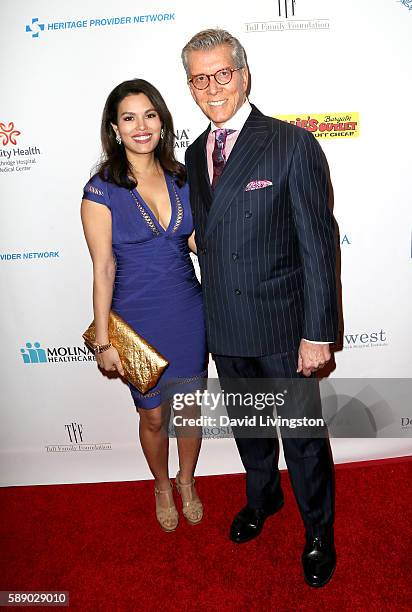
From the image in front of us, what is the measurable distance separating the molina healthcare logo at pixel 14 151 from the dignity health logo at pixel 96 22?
1.52ft

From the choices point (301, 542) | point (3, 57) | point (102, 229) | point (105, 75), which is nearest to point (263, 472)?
point (301, 542)

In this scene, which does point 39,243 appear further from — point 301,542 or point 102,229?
point 301,542

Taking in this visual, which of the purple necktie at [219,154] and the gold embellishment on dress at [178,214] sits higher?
the purple necktie at [219,154]

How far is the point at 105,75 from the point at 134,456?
2.15 m

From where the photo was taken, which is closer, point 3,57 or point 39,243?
point 3,57

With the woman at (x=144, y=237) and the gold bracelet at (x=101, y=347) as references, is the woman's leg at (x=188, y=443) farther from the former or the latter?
the gold bracelet at (x=101, y=347)

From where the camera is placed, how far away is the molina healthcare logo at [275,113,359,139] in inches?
102

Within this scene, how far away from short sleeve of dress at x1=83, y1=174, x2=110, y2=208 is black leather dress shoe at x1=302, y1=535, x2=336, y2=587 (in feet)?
5.62

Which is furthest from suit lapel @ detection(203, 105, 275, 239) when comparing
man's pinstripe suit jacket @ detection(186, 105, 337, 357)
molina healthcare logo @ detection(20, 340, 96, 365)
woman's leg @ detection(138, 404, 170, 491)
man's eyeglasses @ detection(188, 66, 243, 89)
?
molina healthcare logo @ detection(20, 340, 96, 365)

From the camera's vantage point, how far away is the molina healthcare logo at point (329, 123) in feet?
8.46

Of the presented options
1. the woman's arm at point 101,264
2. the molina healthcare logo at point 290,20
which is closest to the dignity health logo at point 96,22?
the molina healthcare logo at point 290,20

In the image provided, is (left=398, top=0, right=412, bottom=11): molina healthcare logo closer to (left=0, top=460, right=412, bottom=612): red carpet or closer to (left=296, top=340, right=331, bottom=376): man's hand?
(left=296, top=340, right=331, bottom=376): man's hand

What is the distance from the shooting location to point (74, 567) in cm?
248

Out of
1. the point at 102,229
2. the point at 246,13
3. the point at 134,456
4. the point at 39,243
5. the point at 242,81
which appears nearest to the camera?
the point at 242,81
